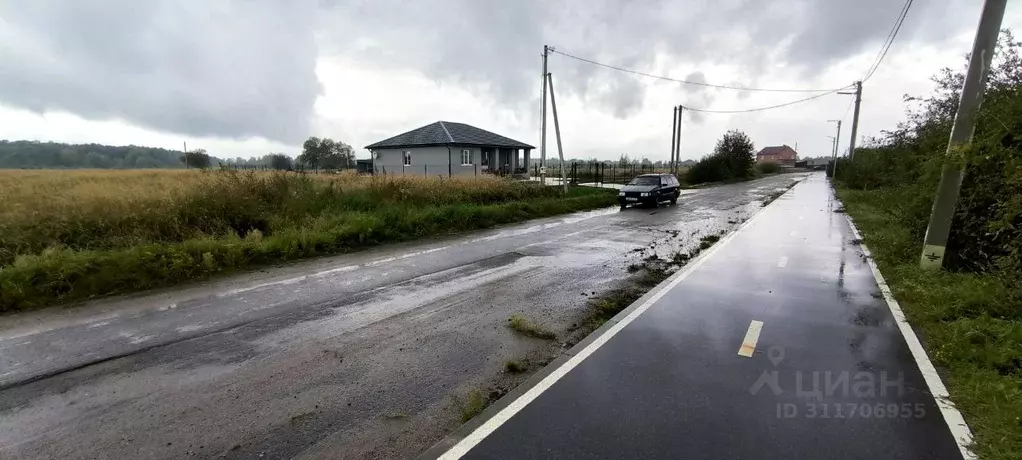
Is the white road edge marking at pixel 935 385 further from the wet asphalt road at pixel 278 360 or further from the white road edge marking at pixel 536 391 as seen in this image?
the wet asphalt road at pixel 278 360

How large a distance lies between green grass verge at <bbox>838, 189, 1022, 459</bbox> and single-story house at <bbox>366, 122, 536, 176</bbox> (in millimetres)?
A: 31471

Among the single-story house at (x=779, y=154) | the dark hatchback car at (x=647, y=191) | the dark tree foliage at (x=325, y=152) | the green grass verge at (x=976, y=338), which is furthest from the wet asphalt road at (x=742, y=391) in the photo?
the single-story house at (x=779, y=154)

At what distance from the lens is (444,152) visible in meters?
38.5

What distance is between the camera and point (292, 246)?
9734 mm

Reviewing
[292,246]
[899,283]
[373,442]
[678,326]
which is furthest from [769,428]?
[292,246]

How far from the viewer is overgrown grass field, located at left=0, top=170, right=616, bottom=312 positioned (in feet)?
23.6

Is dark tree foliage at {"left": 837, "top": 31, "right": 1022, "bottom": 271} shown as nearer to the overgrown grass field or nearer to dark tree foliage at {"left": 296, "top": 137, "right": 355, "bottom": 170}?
the overgrown grass field

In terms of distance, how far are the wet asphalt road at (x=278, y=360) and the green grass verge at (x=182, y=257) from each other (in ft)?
2.26

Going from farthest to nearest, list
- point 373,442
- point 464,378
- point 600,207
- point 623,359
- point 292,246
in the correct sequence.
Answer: point 600,207
point 292,246
point 623,359
point 464,378
point 373,442

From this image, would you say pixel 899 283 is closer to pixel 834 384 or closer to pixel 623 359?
pixel 834 384

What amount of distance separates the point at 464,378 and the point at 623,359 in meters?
1.53

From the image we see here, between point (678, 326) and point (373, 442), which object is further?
point (678, 326)

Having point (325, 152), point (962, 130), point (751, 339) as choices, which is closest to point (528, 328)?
point (751, 339)

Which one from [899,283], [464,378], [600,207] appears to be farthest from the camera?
[600,207]
